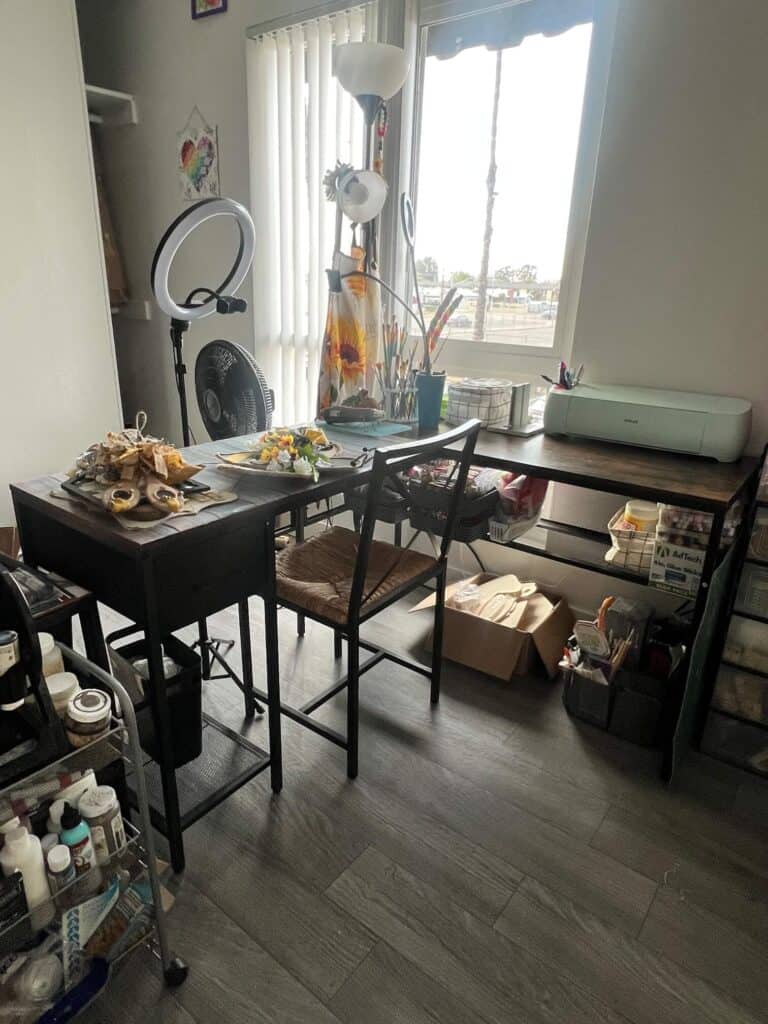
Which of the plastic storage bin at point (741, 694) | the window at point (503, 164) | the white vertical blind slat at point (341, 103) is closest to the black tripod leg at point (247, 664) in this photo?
the plastic storage bin at point (741, 694)

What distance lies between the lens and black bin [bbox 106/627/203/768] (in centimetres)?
137

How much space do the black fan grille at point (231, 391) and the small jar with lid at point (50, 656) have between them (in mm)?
894

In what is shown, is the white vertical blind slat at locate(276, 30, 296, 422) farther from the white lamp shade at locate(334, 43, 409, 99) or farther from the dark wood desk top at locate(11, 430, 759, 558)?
the dark wood desk top at locate(11, 430, 759, 558)

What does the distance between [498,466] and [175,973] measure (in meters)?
1.30

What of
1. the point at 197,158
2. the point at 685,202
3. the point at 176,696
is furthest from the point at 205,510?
the point at 197,158

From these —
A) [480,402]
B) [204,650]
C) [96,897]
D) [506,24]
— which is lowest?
[204,650]

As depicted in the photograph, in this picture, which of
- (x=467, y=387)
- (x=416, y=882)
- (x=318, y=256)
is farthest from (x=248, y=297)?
(x=416, y=882)

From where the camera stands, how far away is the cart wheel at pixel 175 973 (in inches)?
42.8

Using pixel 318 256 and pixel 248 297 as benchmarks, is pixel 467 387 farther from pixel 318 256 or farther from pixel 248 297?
pixel 248 297

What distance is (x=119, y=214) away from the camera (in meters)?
3.35

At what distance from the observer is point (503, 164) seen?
2.18 metres

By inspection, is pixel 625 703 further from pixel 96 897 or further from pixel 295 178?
pixel 295 178

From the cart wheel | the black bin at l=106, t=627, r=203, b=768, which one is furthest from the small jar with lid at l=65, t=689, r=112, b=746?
the cart wheel

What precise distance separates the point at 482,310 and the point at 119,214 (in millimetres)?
2266
